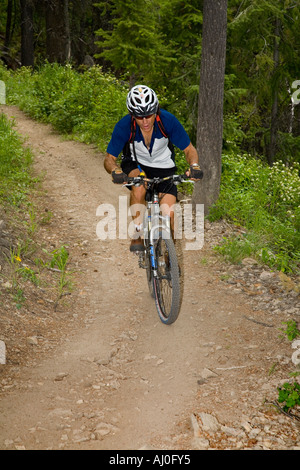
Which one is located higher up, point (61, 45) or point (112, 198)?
point (61, 45)

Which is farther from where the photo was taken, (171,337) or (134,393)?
(171,337)

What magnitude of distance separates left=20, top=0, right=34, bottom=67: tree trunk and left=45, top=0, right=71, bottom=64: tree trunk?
2258 mm

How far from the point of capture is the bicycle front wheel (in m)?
4.99

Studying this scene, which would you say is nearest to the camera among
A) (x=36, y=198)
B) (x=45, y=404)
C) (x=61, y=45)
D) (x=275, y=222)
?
(x=45, y=404)

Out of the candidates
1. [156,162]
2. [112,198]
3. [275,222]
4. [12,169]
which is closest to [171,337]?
[156,162]

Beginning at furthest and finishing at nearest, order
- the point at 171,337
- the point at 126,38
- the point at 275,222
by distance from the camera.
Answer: the point at 126,38 → the point at 275,222 → the point at 171,337

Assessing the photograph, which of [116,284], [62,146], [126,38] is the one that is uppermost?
[126,38]

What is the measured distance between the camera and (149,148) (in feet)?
17.5

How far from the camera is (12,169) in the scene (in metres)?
9.88

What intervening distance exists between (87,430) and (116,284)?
321 cm

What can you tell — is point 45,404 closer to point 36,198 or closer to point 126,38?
point 36,198

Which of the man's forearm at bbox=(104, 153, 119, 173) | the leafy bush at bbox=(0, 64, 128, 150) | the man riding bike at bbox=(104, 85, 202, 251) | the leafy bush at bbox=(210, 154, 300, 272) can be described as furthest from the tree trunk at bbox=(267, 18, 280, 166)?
the man's forearm at bbox=(104, 153, 119, 173)

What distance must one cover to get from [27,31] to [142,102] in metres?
21.8

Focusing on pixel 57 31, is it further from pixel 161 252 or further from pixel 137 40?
pixel 161 252
